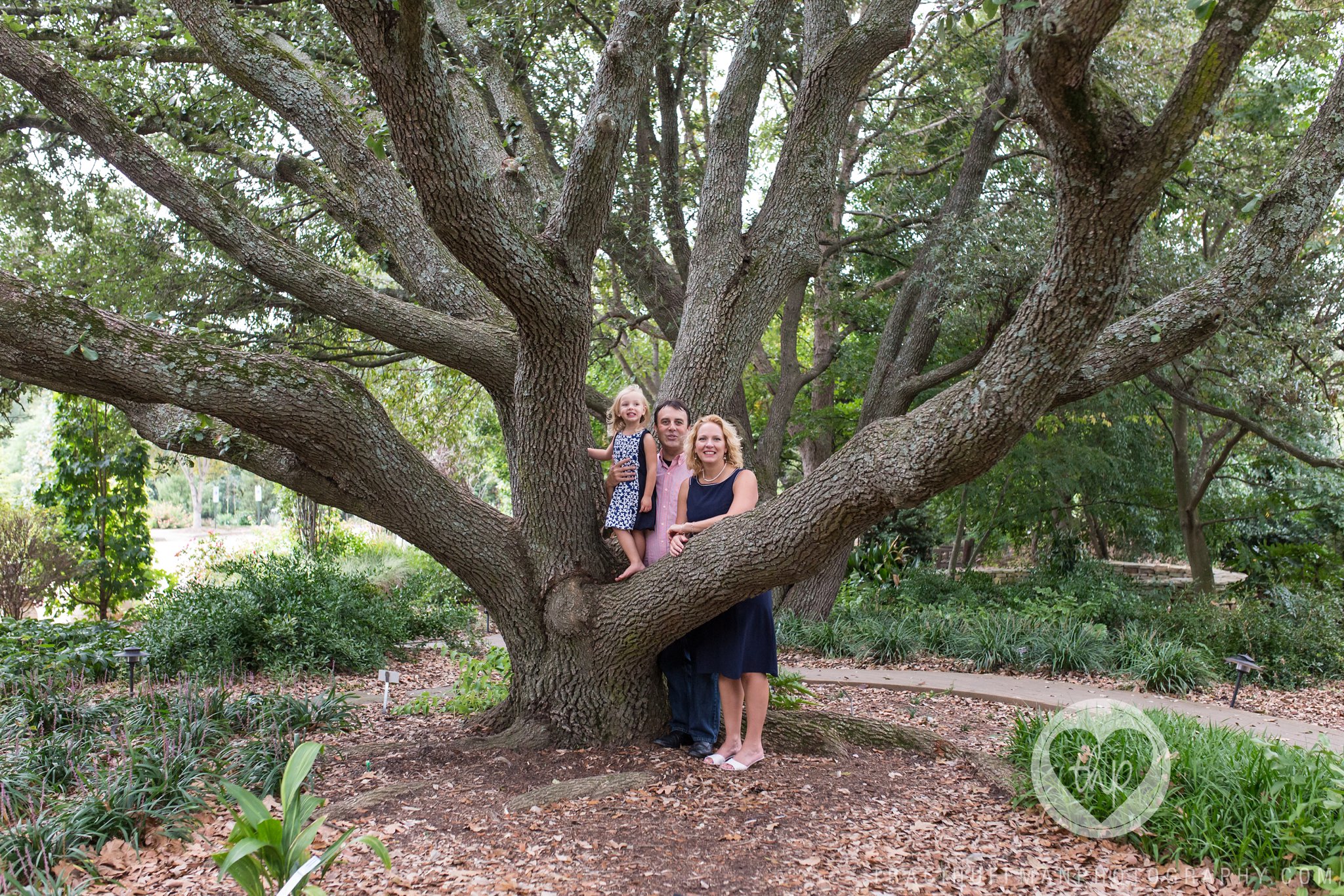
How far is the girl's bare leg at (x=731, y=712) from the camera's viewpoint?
15.7 feet

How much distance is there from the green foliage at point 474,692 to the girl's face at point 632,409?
2.05m

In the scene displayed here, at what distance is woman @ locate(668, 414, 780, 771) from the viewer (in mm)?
4688

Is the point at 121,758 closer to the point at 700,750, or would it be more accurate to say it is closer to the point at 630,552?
the point at 630,552

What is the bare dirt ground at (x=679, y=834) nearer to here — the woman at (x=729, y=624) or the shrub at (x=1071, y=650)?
the woman at (x=729, y=624)

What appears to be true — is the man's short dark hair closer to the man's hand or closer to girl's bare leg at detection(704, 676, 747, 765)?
the man's hand

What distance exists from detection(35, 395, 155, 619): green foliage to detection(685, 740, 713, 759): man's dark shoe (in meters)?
8.18

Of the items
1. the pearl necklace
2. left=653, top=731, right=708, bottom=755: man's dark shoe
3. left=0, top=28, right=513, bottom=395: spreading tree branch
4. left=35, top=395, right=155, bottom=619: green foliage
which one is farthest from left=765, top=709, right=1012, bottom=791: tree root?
left=35, top=395, right=155, bottom=619: green foliage

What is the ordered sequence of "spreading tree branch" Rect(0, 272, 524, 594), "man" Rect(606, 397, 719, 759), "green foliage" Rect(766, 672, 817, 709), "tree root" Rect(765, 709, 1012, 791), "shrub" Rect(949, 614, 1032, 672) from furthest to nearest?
"shrub" Rect(949, 614, 1032, 672), "green foliage" Rect(766, 672, 817, 709), "tree root" Rect(765, 709, 1012, 791), "man" Rect(606, 397, 719, 759), "spreading tree branch" Rect(0, 272, 524, 594)

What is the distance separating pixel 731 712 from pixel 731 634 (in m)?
0.44

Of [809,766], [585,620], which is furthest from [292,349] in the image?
[809,766]

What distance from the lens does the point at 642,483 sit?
5.02 metres

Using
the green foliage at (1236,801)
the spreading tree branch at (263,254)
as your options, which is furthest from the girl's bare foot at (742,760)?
the spreading tree branch at (263,254)

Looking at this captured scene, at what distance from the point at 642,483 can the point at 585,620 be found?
31.9 inches

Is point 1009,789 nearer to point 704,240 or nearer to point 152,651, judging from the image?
point 704,240
